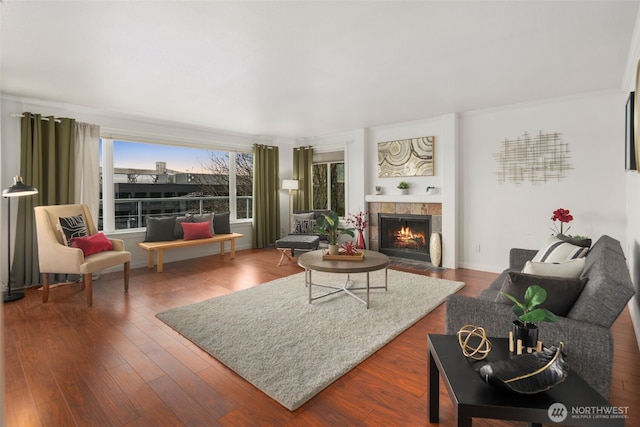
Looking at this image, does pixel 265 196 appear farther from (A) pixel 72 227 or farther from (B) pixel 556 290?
(B) pixel 556 290

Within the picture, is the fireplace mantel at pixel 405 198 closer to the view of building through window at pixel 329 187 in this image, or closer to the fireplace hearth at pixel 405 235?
the fireplace hearth at pixel 405 235

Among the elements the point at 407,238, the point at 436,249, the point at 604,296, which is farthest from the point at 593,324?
the point at 407,238

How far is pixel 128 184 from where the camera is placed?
547cm

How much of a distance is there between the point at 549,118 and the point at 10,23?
5.49 metres

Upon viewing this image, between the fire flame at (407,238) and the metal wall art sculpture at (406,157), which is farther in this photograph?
the fire flame at (407,238)

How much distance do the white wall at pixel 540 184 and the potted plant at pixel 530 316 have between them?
346 cm

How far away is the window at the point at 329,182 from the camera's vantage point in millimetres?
6898

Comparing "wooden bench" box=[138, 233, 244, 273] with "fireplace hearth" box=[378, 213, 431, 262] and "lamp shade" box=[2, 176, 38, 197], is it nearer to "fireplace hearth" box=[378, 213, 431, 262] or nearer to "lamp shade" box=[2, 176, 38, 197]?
"lamp shade" box=[2, 176, 38, 197]

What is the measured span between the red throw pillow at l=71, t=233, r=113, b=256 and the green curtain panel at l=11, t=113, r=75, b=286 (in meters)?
0.81

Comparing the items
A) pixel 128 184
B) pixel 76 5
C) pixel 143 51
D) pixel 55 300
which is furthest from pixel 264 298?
pixel 128 184

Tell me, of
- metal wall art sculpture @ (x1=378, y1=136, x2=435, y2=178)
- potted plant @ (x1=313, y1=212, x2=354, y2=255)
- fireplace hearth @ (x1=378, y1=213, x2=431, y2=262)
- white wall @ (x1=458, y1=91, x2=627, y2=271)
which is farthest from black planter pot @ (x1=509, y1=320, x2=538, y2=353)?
metal wall art sculpture @ (x1=378, y1=136, x2=435, y2=178)

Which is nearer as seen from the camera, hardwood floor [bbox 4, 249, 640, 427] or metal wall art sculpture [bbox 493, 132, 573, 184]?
hardwood floor [bbox 4, 249, 640, 427]

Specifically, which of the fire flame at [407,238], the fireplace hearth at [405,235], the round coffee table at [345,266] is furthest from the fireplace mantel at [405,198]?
the round coffee table at [345,266]

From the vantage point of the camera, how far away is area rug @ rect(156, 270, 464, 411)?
2.30 metres
